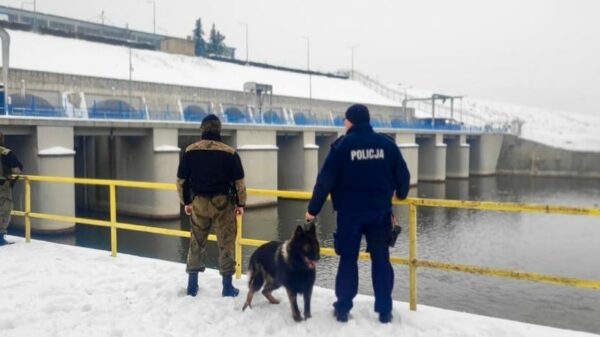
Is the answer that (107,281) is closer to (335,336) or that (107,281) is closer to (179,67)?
(335,336)

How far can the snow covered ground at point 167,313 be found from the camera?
483 centimetres

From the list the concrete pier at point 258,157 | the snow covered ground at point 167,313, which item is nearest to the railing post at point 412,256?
the snow covered ground at point 167,313

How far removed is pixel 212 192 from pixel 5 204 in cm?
545

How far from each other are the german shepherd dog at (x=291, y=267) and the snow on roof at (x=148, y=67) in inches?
1343

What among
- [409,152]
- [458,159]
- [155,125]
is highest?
[155,125]

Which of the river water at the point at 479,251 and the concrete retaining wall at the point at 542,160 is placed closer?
the river water at the point at 479,251

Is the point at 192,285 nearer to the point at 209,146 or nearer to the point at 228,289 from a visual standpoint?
the point at 228,289

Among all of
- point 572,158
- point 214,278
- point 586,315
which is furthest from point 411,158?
point 214,278

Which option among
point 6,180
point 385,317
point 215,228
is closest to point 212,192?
point 215,228

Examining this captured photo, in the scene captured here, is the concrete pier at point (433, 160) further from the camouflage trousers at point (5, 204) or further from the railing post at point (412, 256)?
the railing post at point (412, 256)

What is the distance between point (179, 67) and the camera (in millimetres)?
48688

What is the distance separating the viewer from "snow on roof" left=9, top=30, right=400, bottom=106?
37.5 meters

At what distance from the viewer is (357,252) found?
15.9ft

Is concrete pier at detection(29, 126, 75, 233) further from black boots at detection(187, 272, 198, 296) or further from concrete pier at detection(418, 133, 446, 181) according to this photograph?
concrete pier at detection(418, 133, 446, 181)
